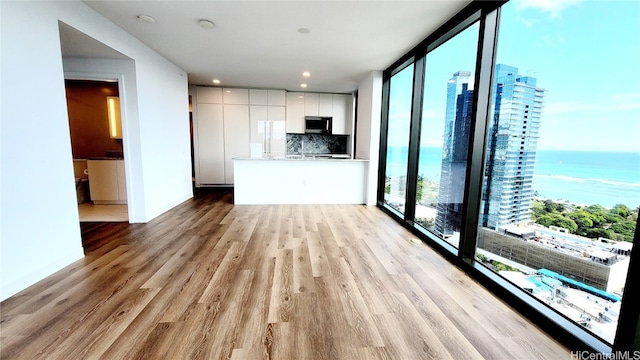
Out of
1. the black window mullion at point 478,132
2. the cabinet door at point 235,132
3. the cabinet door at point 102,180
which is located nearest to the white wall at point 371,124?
the black window mullion at point 478,132

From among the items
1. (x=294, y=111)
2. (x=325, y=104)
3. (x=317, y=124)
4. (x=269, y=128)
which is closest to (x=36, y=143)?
(x=269, y=128)

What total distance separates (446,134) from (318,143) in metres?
4.27

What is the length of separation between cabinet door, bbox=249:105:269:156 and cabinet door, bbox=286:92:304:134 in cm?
56

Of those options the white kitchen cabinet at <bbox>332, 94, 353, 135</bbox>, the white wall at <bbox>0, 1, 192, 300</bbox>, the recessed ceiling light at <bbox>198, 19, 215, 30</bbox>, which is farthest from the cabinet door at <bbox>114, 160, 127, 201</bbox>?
the white kitchen cabinet at <bbox>332, 94, 353, 135</bbox>

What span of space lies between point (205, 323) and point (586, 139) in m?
2.55

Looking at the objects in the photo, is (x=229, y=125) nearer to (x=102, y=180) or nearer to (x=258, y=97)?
(x=258, y=97)

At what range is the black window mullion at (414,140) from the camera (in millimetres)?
3355

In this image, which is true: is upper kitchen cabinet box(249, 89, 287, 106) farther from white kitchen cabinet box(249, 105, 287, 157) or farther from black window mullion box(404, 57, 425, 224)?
black window mullion box(404, 57, 425, 224)

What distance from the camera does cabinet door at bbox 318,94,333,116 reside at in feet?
21.1

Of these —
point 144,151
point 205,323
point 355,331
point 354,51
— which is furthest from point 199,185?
point 355,331

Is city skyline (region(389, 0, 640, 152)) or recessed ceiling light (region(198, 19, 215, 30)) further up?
recessed ceiling light (region(198, 19, 215, 30))

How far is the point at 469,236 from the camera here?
2.30 meters

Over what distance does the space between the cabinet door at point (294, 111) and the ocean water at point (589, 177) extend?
525 cm

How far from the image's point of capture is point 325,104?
6.45m
